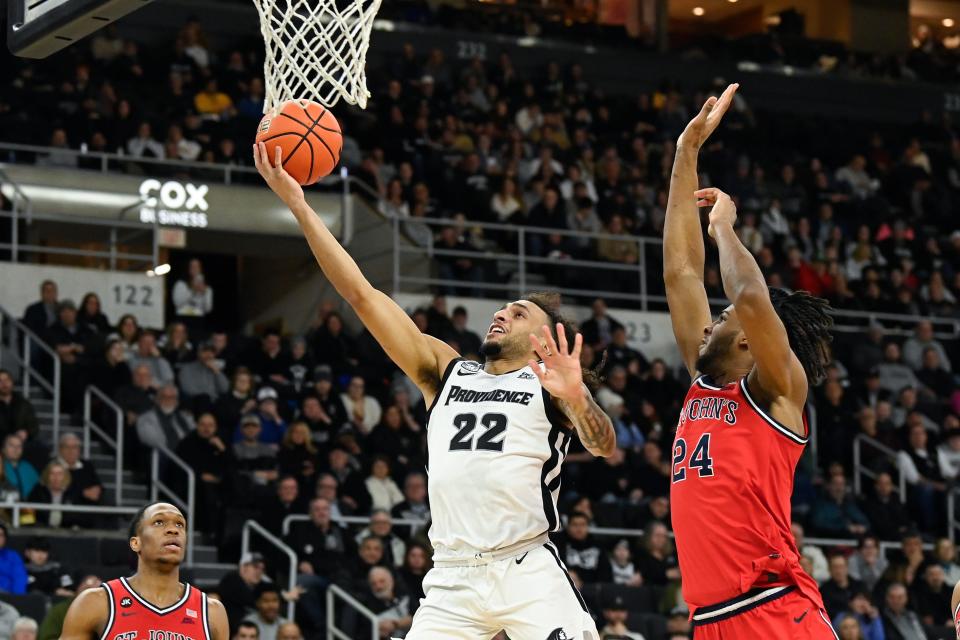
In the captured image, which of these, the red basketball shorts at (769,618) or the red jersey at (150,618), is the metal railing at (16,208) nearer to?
the red jersey at (150,618)

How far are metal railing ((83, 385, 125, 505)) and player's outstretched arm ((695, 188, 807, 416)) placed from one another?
Answer: 356 inches

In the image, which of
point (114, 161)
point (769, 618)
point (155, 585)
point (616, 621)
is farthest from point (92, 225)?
point (769, 618)

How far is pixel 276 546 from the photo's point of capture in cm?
1345

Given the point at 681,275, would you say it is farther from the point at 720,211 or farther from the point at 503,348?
the point at 503,348

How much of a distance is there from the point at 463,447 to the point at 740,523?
43.6 inches

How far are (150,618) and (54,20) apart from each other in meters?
2.75

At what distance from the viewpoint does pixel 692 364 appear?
636cm

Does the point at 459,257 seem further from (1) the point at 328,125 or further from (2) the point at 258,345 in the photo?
(1) the point at 328,125

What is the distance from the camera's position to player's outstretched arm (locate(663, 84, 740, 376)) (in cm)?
643

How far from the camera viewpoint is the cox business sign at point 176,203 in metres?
17.7

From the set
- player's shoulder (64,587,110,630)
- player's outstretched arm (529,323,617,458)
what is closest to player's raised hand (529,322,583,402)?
player's outstretched arm (529,323,617,458)

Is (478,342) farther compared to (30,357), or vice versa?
(478,342)

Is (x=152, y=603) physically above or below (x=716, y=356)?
below

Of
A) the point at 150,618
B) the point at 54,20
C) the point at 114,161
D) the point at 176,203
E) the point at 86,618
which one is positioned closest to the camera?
the point at 54,20
